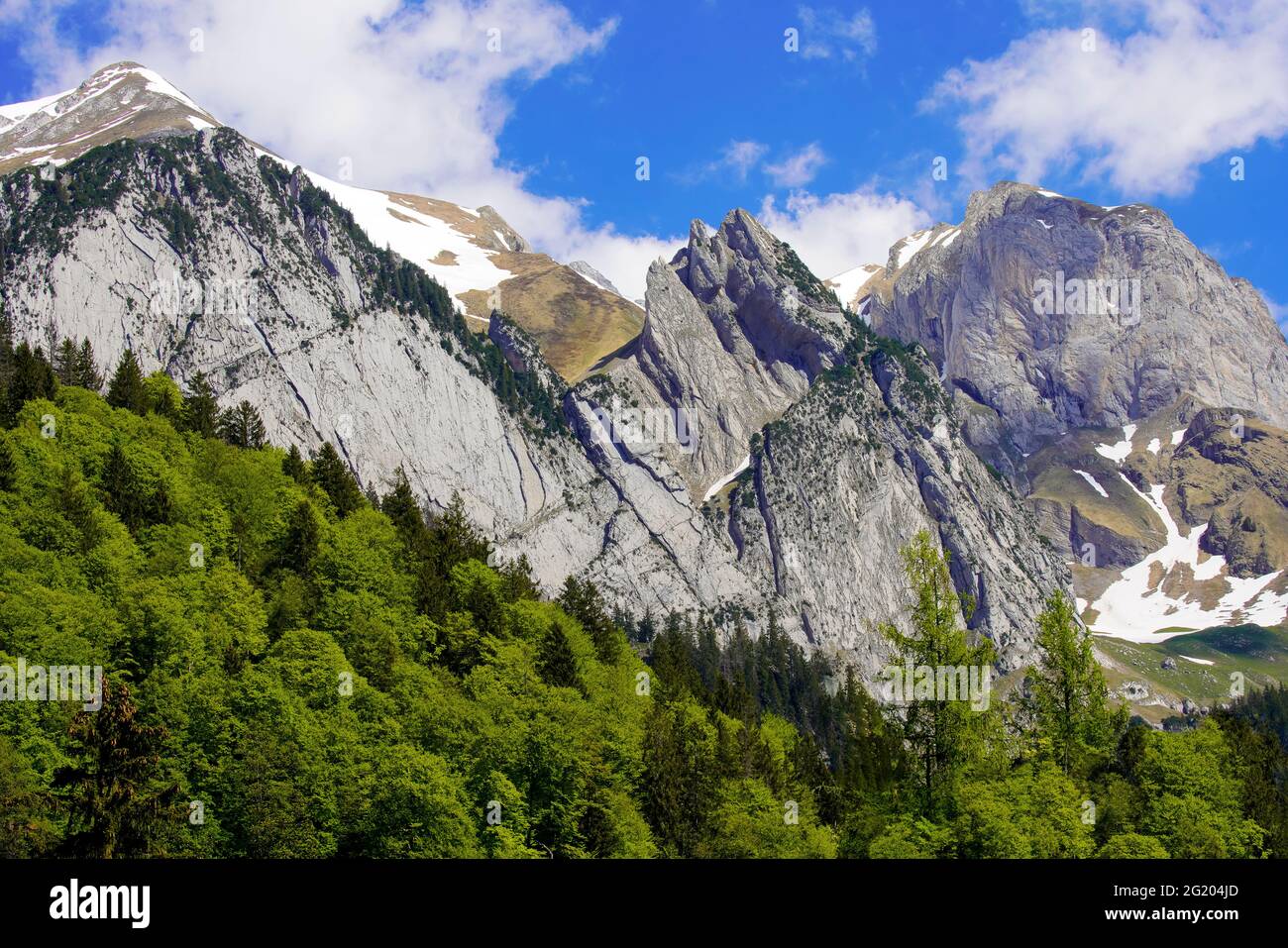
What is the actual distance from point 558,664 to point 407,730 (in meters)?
15.8

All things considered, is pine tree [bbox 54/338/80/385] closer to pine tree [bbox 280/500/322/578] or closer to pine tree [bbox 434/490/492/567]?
pine tree [bbox 434/490/492/567]

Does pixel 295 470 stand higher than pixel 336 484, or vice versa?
pixel 295 470

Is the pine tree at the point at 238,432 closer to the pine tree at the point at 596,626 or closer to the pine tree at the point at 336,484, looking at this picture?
the pine tree at the point at 336,484

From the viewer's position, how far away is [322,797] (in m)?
45.6

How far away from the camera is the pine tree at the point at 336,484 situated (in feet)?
307

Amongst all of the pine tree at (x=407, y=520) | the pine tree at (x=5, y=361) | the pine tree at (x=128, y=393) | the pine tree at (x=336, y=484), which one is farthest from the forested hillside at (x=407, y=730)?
the pine tree at (x=128, y=393)

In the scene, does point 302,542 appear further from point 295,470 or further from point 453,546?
point 295,470

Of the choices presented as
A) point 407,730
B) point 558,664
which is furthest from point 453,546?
point 407,730

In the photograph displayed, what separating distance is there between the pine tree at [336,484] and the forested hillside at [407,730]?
891 cm

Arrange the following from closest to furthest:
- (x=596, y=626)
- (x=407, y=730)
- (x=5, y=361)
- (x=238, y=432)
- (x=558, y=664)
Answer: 1. (x=407, y=730)
2. (x=558, y=664)
3. (x=596, y=626)
4. (x=5, y=361)
5. (x=238, y=432)

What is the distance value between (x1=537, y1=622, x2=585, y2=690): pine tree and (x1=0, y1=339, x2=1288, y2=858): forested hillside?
0.59 feet

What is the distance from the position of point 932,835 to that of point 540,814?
18.9m

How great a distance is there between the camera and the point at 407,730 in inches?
2080
